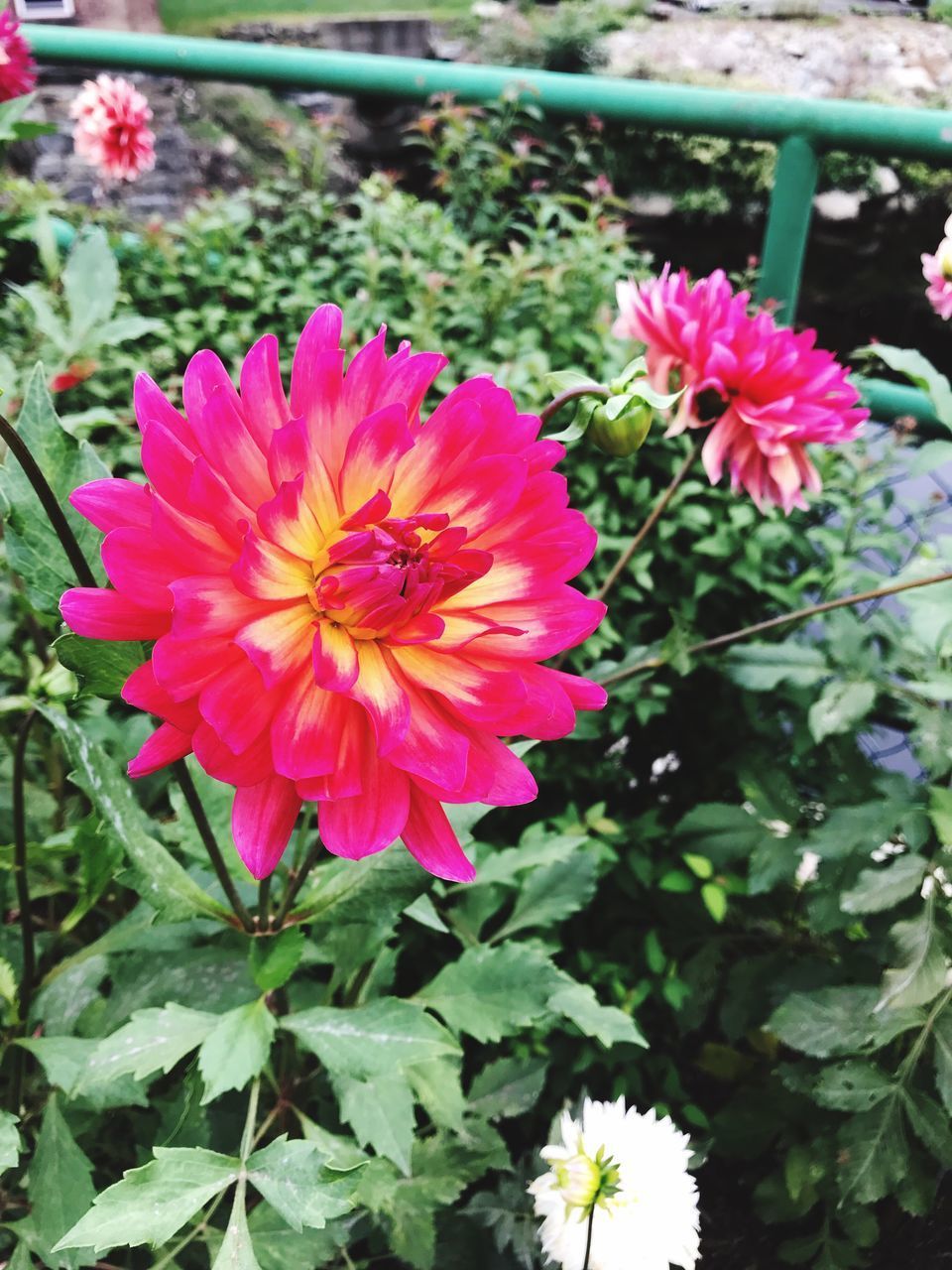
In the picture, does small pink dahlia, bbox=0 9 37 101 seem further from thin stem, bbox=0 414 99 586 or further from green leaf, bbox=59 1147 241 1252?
green leaf, bbox=59 1147 241 1252

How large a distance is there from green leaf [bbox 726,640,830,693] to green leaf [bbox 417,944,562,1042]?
0.49 meters

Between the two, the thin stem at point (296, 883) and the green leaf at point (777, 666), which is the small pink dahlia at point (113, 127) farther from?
the thin stem at point (296, 883)

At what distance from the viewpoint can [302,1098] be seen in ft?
3.05

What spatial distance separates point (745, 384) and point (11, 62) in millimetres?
1060

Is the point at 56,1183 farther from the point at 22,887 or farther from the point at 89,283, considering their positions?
the point at 89,283

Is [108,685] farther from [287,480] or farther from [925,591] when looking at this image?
[925,591]

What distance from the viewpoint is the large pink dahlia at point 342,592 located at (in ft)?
1.53

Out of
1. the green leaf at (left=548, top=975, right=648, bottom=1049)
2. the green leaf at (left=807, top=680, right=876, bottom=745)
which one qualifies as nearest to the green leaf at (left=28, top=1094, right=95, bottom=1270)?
the green leaf at (left=548, top=975, right=648, bottom=1049)

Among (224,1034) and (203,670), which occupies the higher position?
(203,670)

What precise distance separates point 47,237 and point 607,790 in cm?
120

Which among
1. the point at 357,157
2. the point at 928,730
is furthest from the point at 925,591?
the point at 357,157

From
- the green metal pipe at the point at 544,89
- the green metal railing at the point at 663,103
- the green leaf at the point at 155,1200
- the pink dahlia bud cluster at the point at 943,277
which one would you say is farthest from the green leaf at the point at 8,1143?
the green metal pipe at the point at 544,89

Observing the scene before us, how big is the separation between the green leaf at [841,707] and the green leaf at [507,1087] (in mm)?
484

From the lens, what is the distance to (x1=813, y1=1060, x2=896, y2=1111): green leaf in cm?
100
